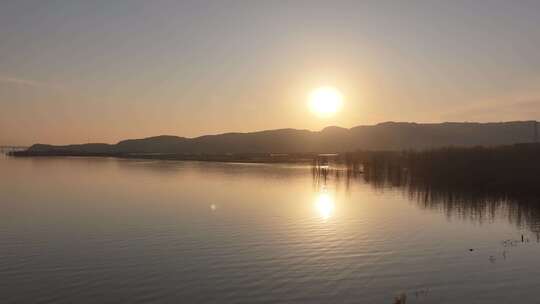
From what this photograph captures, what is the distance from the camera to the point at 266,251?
68.0 feet

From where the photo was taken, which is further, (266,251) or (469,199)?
(469,199)

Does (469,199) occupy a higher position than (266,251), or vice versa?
(469,199)

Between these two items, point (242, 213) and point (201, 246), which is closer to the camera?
point (201, 246)

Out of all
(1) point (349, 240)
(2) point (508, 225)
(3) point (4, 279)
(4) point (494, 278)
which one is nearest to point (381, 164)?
(2) point (508, 225)

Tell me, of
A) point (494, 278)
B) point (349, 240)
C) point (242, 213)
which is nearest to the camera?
point (494, 278)

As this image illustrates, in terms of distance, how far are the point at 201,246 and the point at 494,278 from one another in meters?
12.8

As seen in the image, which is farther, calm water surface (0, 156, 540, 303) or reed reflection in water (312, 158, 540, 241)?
reed reflection in water (312, 158, 540, 241)

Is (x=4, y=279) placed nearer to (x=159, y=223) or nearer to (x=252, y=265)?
(x=252, y=265)

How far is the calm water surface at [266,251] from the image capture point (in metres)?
15.3

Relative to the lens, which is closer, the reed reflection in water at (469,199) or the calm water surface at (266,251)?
the calm water surface at (266,251)

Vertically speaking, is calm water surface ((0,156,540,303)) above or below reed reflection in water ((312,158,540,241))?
below

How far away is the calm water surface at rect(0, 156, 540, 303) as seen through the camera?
604 inches

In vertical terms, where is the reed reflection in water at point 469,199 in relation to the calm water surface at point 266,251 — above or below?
above

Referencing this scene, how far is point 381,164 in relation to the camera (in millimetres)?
71000
